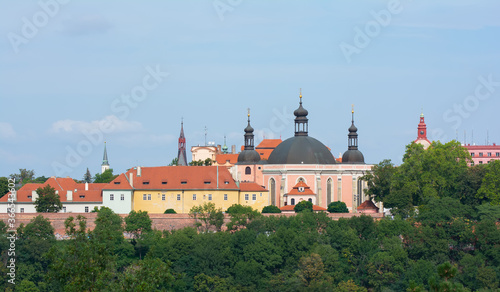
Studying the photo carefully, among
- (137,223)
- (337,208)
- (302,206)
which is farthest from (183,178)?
(337,208)

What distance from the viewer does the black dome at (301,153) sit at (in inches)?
3698

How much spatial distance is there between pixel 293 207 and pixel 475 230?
20.8 m

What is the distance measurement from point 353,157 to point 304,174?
7.08 metres

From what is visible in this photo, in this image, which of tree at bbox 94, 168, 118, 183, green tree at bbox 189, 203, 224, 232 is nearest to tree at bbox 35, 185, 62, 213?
green tree at bbox 189, 203, 224, 232

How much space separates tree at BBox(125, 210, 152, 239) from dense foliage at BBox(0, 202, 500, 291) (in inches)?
3.1

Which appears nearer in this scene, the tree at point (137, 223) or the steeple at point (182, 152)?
the tree at point (137, 223)

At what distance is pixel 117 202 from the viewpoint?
277 feet

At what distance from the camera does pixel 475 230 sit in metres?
71.0

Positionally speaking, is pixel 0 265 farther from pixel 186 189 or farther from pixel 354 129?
pixel 354 129

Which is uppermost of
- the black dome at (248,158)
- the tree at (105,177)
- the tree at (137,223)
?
the black dome at (248,158)

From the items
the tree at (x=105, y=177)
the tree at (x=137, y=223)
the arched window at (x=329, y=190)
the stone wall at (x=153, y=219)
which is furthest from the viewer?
the tree at (x=105, y=177)

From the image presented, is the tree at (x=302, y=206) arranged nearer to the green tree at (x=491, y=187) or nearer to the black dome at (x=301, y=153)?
the black dome at (x=301, y=153)

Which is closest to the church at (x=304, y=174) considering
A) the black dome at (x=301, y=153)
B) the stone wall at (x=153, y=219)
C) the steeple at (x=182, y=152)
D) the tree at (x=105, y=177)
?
the black dome at (x=301, y=153)

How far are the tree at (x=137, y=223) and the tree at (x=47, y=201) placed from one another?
775 centimetres
